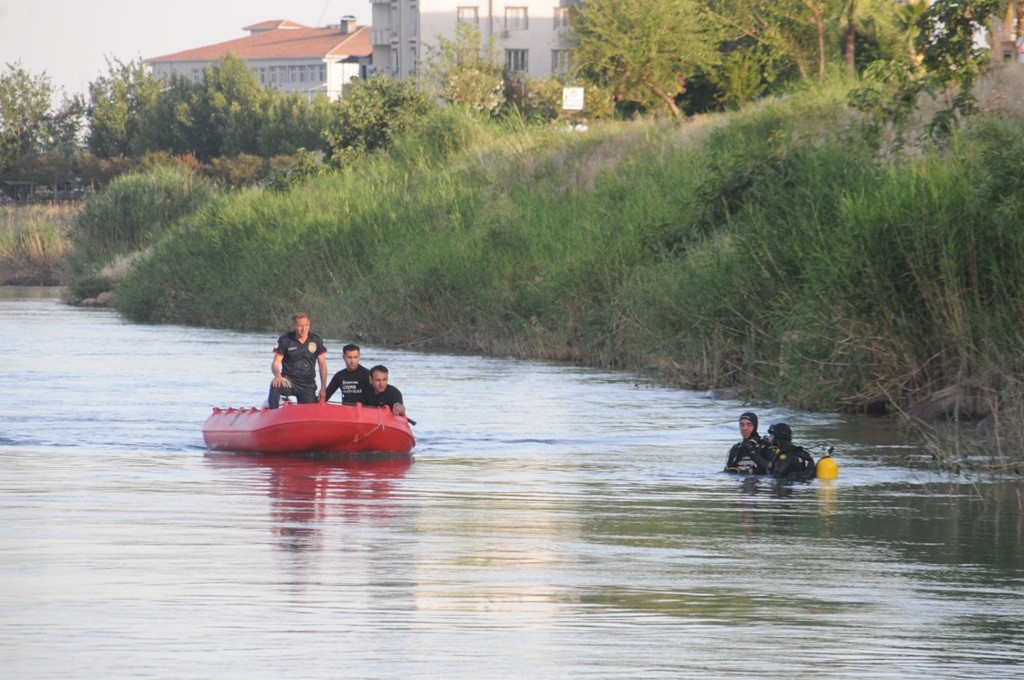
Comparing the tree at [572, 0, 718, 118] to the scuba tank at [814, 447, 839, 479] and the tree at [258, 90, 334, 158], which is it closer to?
the scuba tank at [814, 447, 839, 479]

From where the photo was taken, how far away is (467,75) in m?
71.3

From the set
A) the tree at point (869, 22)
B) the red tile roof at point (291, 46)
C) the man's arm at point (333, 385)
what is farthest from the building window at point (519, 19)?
the man's arm at point (333, 385)

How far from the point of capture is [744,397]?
2506 centimetres

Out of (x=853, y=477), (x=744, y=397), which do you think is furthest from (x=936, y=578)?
(x=744, y=397)

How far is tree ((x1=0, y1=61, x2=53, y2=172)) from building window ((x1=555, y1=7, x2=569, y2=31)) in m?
34.7

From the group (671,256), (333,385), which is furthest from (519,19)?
(333,385)

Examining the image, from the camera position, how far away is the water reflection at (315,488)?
13.3 m

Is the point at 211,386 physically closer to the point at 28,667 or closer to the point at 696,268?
the point at 696,268

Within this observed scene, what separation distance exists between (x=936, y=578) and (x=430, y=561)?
314 centimetres

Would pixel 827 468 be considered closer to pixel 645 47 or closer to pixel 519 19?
pixel 645 47

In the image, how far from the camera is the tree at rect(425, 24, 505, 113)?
7044 cm

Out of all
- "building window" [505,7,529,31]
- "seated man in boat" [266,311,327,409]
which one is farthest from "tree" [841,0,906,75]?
"building window" [505,7,529,31]

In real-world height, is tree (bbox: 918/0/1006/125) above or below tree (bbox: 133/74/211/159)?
below

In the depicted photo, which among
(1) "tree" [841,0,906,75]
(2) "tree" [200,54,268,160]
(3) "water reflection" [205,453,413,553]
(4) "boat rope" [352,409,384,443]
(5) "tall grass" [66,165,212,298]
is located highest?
(2) "tree" [200,54,268,160]
